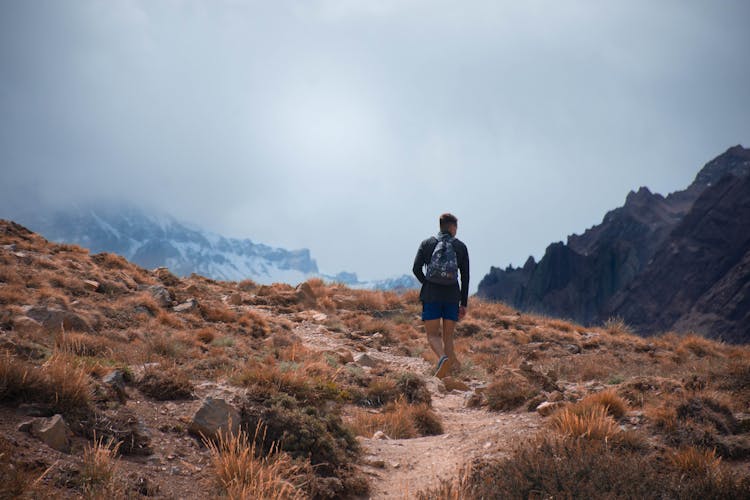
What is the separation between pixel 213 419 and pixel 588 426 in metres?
3.63

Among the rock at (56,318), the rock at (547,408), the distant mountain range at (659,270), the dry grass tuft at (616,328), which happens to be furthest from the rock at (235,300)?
the distant mountain range at (659,270)

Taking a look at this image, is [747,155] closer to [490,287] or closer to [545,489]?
[490,287]

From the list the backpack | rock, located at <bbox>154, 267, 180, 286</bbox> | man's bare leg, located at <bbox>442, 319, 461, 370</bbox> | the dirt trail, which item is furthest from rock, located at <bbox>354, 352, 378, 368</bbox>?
rock, located at <bbox>154, 267, 180, 286</bbox>

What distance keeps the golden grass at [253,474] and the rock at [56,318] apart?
225 inches

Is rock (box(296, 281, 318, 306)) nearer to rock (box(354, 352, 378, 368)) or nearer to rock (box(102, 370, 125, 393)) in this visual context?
rock (box(354, 352, 378, 368))

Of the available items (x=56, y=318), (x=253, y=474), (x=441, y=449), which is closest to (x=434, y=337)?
(x=441, y=449)

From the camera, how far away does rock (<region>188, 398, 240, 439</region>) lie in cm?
423

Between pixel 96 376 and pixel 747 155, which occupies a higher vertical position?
pixel 747 155

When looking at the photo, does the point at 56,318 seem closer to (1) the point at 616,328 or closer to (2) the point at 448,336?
(2) the point at 448,336

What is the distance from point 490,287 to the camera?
450 ft

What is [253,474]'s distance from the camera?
348 centimetres

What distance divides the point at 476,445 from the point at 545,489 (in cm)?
136

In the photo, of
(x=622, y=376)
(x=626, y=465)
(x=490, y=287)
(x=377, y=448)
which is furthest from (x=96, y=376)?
(x=490, y=287)

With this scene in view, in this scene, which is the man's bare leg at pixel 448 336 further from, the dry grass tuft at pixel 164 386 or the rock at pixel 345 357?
the dry grass tuft at pixel 164 386
